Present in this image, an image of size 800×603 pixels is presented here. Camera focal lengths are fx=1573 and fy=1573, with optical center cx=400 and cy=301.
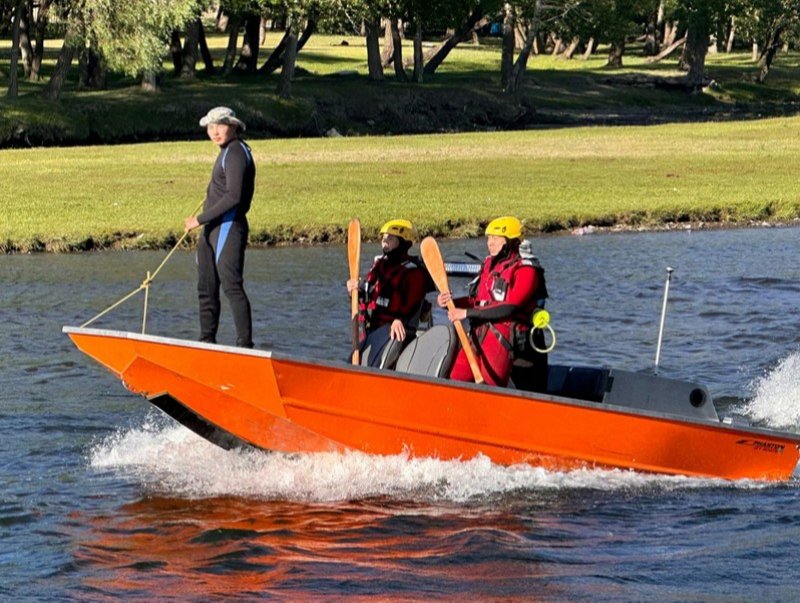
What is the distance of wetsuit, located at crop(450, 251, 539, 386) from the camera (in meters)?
11.3

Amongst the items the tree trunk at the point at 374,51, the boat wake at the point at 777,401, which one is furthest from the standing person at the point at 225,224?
the tree trunk at the point at 374,51

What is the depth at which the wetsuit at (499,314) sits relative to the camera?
11328 mm

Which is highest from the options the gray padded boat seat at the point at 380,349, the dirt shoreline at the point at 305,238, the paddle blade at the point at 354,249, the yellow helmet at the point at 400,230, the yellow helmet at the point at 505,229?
the yellow helmet at the point at 505,229

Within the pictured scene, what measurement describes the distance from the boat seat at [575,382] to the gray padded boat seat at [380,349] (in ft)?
4.19

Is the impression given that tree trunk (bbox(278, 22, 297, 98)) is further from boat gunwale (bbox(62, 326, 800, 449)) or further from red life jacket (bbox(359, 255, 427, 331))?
boat gunwale (bbox(62, 326, 800, 449))

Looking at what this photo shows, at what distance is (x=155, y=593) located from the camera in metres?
9.25

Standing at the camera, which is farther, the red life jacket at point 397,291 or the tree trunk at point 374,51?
the tree trunk at point 374,51

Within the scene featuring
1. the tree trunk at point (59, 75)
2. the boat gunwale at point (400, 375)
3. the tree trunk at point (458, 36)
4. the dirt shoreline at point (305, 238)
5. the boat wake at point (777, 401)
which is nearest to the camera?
the boat gunwale at point (400, 375)

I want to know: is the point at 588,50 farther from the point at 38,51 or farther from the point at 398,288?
the point at 398,288

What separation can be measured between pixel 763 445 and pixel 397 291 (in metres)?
3.01

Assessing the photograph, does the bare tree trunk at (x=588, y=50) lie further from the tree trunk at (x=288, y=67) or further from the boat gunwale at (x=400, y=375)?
the boat gunwale at (x=400, y=375)

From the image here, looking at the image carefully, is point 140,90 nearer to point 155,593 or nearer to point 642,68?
point 642,68

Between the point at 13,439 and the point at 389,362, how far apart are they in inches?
131

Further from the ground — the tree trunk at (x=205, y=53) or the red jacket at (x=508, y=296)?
the red jacket at (x=508, y=296)
